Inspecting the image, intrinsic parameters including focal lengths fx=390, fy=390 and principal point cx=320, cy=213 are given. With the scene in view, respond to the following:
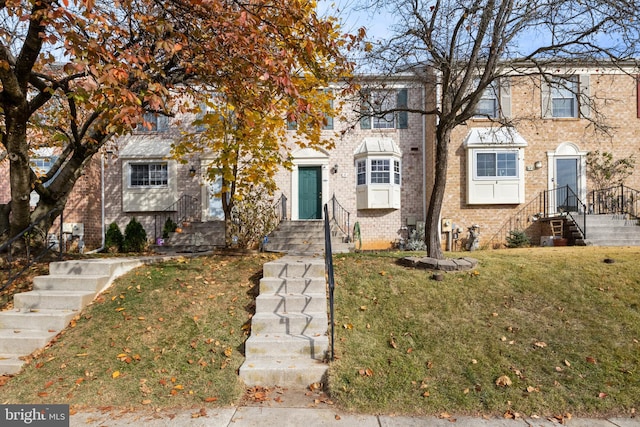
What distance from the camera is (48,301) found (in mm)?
5344

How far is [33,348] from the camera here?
15.3ft

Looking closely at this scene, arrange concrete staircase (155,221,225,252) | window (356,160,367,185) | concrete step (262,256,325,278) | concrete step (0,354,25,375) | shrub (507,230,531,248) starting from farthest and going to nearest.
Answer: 1. window (356,160,367,185)
2. shrub (507,230,531,248)
3. concrete staircase (155,221,225,252)
4. concrete step (262,256,325,278)
5. concrete step (0,354,25,375)

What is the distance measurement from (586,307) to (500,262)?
166 cm

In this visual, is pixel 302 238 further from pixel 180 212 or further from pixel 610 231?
pixel 610 231

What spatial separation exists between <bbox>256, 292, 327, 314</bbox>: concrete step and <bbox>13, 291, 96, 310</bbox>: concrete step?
2.51 m

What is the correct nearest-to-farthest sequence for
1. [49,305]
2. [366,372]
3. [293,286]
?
[366,372], [49,305], [293,286]

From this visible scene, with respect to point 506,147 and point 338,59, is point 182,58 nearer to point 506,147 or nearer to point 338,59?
point 338,59

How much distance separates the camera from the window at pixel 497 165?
13.4 metres

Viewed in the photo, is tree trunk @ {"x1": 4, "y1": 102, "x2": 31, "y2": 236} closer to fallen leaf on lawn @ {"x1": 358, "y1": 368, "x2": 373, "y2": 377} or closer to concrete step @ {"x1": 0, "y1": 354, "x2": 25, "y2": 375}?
concrete step @ {"x1": 0, "y1": 354, "x2": 25, "y2": 375}

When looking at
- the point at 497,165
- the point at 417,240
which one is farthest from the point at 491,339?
the point at 497,165

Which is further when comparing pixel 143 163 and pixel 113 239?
pixel 143 163

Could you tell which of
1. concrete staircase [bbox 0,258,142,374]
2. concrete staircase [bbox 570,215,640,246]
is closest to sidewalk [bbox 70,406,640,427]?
concrete staircase [bbox 0,258,142,374]

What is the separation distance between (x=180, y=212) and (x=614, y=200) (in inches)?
593

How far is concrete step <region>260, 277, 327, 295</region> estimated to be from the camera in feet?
18.0
